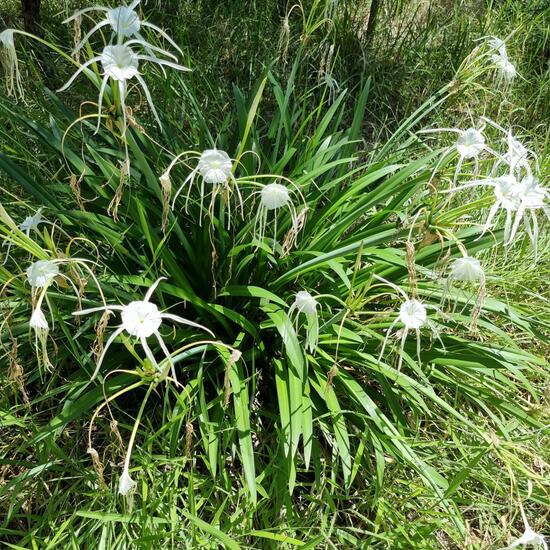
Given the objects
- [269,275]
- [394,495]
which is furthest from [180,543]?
[269,275]

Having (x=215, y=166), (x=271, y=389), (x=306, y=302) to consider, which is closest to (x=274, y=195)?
A: (x=215, y=166)

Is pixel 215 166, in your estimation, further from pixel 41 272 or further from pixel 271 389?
pixel 271 389

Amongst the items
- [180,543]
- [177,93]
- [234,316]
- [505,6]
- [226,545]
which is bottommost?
[180,543]

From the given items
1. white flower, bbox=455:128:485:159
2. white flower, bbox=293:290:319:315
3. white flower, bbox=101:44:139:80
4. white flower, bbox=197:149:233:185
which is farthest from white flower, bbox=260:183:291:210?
white flower, bbox=455:128:485:159

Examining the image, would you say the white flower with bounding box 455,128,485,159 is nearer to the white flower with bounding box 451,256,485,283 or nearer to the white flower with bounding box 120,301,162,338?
the white flower with bounding box 451,256,485,283

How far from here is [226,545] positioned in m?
1.33

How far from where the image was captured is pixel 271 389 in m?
1.76

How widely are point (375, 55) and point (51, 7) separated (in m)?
1.64

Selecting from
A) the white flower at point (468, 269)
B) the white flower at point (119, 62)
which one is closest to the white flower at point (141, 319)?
the white flower at point (119, 62)

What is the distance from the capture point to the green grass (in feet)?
4.73

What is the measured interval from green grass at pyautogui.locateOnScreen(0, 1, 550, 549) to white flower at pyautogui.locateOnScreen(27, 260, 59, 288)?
234mm

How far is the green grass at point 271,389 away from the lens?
4.73 feet

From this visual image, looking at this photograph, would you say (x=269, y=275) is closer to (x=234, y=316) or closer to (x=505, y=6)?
(x=234, y=316)

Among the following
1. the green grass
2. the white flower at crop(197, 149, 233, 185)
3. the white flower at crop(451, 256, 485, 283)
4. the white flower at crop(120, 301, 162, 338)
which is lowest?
the green grass
